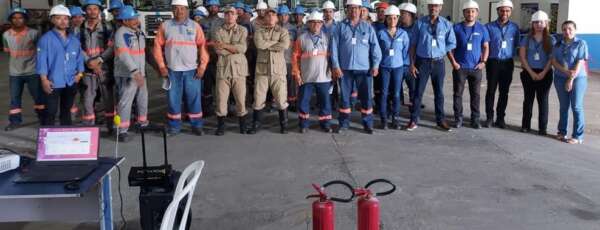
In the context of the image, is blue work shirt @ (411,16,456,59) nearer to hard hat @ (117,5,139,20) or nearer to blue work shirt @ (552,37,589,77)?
blue work shirt @ (552,37,589,77)

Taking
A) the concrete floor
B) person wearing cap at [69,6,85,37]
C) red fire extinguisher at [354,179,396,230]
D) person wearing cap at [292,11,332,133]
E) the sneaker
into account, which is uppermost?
person wearing cap at [69,6,85,37]

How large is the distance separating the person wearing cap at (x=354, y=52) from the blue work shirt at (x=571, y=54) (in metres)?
2.20

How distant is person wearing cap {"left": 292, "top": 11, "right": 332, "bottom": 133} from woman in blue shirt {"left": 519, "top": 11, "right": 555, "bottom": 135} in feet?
8.47

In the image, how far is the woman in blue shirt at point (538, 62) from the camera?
739 cm

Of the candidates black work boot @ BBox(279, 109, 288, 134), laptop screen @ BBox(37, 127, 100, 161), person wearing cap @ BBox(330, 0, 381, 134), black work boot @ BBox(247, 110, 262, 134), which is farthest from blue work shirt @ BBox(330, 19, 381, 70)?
laptop screen @ BBox(37, 127, 100, 161)

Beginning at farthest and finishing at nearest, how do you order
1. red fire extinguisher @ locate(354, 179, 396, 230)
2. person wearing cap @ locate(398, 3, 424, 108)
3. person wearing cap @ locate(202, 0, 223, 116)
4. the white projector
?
person wearing cap @ locate(202, 0, 223, 116)
person wearing cap @ locate(398, 3, 424, 108)
the white projector
red fire extinguisher @ locate(354, 179, 396, 230)

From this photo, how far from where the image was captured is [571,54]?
6.96m

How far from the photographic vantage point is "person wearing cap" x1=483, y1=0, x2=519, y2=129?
768 cm

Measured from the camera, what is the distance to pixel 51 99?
23.1ft

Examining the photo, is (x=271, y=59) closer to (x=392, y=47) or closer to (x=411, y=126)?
(x=392, y=47)

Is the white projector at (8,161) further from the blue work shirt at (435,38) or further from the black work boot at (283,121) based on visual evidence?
the blue work shirt at (435,38)

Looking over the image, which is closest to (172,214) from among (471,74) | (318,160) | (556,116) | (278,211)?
(278,211)

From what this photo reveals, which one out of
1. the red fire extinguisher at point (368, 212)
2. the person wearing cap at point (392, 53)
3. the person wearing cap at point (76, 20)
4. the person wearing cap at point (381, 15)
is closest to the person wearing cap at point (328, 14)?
the person wearing cap at point (381, 15)

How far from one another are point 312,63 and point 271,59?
1.75 ft
